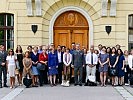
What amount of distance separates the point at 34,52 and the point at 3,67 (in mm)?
1554

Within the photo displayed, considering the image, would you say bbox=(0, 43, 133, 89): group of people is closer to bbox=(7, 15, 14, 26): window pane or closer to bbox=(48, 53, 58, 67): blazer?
bbox=(48, 53, 58, 67): blazer

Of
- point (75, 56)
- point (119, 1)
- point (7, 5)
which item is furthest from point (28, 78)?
point (119, 1)

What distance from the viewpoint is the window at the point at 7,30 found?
21811 millimetres

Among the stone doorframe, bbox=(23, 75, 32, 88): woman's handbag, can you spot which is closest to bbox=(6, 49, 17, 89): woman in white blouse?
bbox=(23, 75, 32, 88): woman's handbag

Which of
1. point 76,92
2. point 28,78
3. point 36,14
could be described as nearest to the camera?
point 76,92

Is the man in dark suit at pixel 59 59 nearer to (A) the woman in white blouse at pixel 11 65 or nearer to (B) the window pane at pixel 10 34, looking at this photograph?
(A) the woman in white blouse at pixel 11 65

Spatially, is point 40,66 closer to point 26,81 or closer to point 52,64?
point 52,64

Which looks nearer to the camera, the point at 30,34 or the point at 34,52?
the point at 34,52

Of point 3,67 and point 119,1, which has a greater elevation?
point 119,1

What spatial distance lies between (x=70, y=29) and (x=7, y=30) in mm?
3418

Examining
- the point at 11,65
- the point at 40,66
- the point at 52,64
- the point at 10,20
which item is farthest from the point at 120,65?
the point at 10,20

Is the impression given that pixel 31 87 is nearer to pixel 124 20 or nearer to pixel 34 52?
pixel 34 52

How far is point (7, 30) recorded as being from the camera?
2191 cm

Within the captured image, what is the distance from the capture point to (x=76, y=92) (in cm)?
1595
